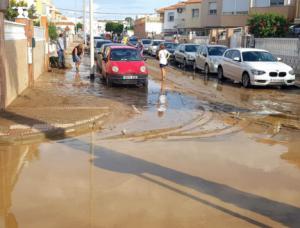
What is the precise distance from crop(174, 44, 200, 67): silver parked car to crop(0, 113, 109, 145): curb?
17.4 m

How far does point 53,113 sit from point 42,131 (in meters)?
1.78

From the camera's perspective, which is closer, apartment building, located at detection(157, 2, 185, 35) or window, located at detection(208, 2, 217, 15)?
window, located at detection(208, 2, 217, 15)

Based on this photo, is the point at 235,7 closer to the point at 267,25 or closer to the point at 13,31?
the point at 267,25

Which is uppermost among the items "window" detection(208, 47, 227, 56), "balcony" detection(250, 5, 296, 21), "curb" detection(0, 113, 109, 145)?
"balcony" detection(250, 5, 296, 21)

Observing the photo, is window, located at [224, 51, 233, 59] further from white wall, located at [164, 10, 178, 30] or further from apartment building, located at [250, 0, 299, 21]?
white wall, located at [164, 10, 178, 30]

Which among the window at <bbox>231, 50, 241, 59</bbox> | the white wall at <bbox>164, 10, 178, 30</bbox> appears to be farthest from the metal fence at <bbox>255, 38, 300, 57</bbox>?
the white wall at <bbox>164, 10, 178, 30</bbox>

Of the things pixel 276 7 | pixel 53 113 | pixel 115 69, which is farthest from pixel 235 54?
pixel 276 7

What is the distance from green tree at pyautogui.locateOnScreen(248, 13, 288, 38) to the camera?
98.9ft

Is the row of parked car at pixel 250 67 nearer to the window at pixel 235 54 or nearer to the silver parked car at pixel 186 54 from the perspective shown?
the window at pixel 235 54

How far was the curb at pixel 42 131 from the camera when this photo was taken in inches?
331

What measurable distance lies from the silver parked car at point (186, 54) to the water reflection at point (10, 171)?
63.9 feet

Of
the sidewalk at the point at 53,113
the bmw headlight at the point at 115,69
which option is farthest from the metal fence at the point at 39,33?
the bmw headlight at the point at 115,69

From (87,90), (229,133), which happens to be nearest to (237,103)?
(229,133)

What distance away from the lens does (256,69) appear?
55.7 ft
